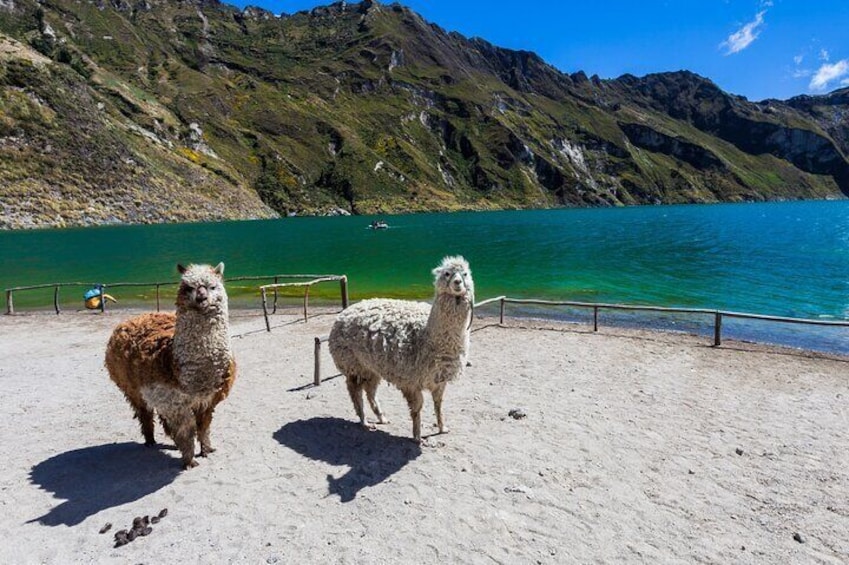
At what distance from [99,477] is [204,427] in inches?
60.2

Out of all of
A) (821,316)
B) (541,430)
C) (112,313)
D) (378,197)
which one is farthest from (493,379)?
(378,197)

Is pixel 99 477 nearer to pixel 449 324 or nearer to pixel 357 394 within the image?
pixel 357 394

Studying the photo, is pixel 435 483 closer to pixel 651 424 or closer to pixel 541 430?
pixel 541 430

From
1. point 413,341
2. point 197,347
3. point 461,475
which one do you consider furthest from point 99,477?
point 461,475

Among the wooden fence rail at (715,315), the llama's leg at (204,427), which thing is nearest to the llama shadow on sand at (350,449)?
the llama's leg at (204,427)

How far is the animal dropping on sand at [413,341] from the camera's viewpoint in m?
7.30

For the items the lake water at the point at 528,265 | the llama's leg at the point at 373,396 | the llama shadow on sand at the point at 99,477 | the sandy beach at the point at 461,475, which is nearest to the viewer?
the sandy beach at the point at 461,475

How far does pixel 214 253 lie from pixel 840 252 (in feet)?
220

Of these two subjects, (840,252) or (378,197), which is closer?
(840,252)

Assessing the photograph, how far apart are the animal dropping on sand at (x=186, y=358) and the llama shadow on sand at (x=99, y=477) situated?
0.58 metres

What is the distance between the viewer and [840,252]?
52.2 meters

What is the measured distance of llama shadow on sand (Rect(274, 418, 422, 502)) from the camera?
7.01 metres

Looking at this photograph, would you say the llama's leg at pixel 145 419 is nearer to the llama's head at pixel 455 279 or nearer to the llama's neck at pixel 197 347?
the llama's neck at pixel 197 347

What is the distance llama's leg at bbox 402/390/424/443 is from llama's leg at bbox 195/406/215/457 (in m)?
2.81
